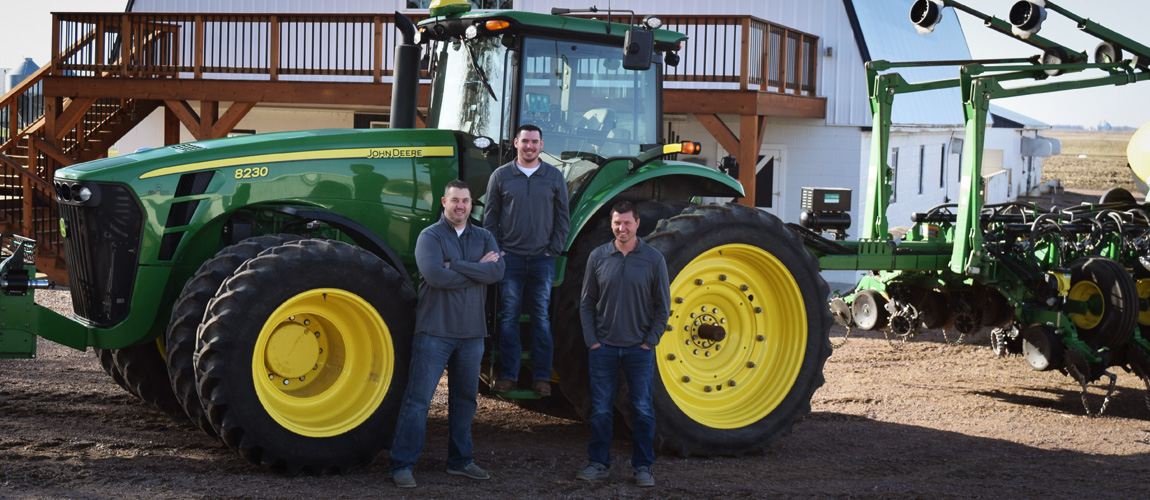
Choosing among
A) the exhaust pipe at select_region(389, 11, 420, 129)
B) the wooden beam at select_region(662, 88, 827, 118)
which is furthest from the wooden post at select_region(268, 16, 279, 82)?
the exhaust pipe at select_region(389, 11, 420, 129)

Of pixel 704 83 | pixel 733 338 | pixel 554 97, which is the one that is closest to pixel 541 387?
pixel 733 338

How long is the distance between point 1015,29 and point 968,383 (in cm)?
296

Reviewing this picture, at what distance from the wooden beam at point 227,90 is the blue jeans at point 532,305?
34.3 ft

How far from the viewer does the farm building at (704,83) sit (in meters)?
16.2

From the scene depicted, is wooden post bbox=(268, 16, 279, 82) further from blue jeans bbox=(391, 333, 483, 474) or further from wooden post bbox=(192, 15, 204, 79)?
blue jeans bbox=(391, 333, 483, 474)

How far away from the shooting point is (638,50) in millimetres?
6633

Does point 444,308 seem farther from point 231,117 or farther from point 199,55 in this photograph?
point 199,55

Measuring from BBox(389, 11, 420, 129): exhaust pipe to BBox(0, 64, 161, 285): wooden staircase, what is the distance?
824 centimetres

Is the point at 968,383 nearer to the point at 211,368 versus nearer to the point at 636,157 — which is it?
the point at 636,157

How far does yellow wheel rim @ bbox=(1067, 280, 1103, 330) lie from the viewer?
9.10 meters

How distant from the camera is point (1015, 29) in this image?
931 centimetres

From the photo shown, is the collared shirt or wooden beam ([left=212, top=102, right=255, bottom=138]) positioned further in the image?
wooden beam ([left=212, top=102, right=255, bottom=138])

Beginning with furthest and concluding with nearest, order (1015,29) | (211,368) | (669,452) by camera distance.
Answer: (1015,29)
(669,452)
(211,368)

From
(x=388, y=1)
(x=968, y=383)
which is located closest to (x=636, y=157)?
(x=968, y=383)
